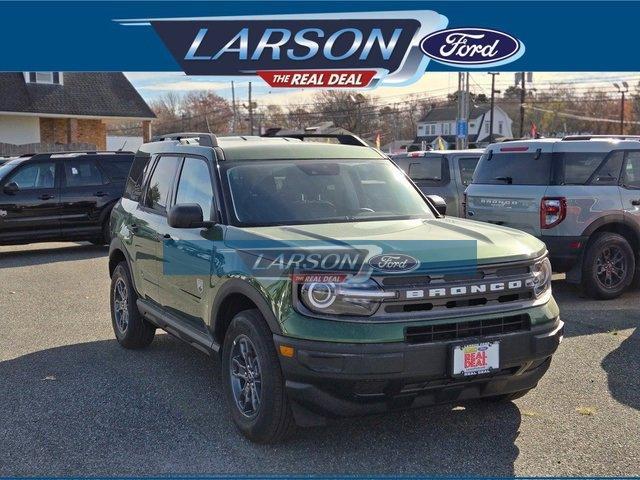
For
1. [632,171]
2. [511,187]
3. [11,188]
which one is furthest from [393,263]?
[11,188]

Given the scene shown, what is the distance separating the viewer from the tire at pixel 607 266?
8.47m

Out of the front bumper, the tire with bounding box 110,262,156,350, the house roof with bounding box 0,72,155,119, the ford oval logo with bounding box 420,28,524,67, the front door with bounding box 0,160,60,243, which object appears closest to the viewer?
the front bumper

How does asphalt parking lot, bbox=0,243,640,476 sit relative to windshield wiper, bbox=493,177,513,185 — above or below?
below

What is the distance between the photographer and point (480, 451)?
4195mm

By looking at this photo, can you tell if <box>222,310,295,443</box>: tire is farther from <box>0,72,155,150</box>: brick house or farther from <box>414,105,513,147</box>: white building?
<box>414,105,513,147</box>: white building

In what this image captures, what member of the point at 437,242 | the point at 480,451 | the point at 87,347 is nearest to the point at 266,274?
the point at 437,242

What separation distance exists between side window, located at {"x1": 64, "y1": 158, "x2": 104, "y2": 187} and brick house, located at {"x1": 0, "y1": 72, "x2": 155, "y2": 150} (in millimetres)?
17900

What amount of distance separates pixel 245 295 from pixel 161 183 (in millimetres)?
2183

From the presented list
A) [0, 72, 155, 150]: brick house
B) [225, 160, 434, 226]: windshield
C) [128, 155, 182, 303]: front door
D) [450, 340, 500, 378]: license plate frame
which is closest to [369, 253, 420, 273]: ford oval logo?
[450, 340, 500, 378]: license plate frame

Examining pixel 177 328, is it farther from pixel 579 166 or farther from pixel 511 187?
pixel 579 166

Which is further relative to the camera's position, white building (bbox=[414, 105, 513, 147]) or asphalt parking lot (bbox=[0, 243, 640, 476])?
white building (bbox=[414, 105, 513, 147])

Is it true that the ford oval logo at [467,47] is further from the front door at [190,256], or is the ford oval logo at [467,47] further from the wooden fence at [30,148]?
the wooden fence at [30,148]

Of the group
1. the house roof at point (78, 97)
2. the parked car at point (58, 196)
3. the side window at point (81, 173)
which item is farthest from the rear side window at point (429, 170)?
the house roof at point (78, 97)

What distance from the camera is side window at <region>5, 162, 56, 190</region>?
13.1 metres
